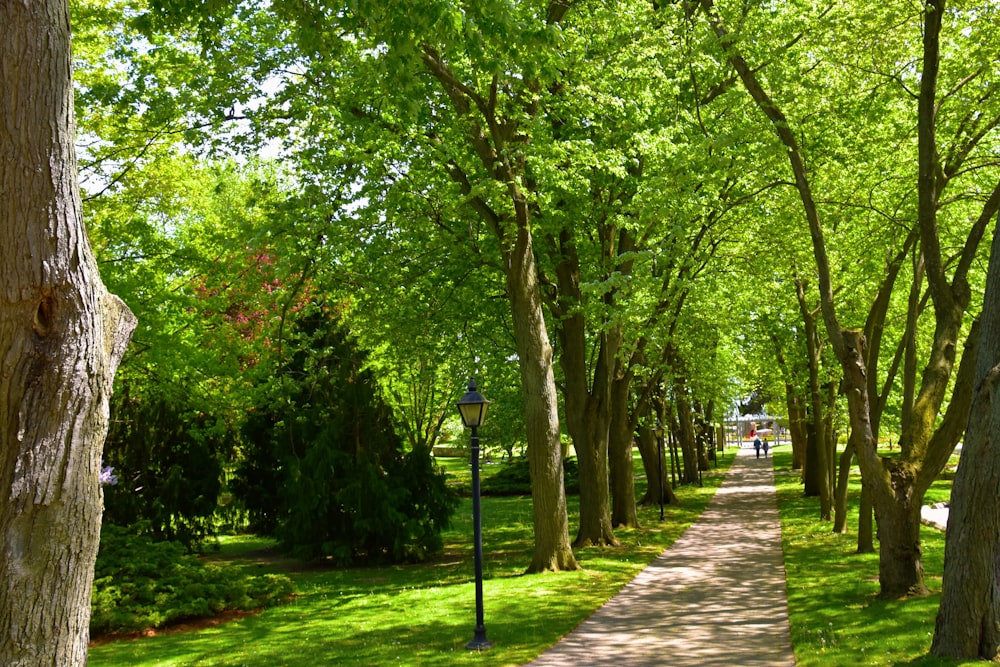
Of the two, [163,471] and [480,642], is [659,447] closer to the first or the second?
[163,471]

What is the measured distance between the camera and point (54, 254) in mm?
4367

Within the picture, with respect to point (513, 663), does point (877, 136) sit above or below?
above

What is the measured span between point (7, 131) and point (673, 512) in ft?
84.0

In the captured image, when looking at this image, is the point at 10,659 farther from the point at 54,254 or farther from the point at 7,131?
the point at 7,131

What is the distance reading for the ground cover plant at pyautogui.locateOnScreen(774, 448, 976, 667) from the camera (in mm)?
9375

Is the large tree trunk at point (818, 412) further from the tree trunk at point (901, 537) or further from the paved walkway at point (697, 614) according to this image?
the tree trunk at point (901, 537)

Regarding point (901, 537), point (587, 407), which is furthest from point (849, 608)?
point (587, 407)

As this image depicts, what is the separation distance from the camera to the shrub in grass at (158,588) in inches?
501

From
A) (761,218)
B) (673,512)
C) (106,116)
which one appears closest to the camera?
(106,116)

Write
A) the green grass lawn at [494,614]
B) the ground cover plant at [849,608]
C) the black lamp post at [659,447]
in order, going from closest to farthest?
the ground cover plant at [849,608] < the green grass lawn at [494,614] < the black lamp post at [659,447]

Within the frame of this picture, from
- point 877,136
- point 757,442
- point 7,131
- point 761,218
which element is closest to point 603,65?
point 877,136

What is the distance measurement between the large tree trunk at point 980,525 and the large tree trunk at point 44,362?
7204 millimetres

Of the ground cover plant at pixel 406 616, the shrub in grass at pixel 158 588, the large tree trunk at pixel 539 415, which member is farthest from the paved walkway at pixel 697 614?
the shrub in grass at pixel 158 588

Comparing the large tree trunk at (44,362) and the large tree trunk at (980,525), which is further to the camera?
the large tree trunk at (980,525)
